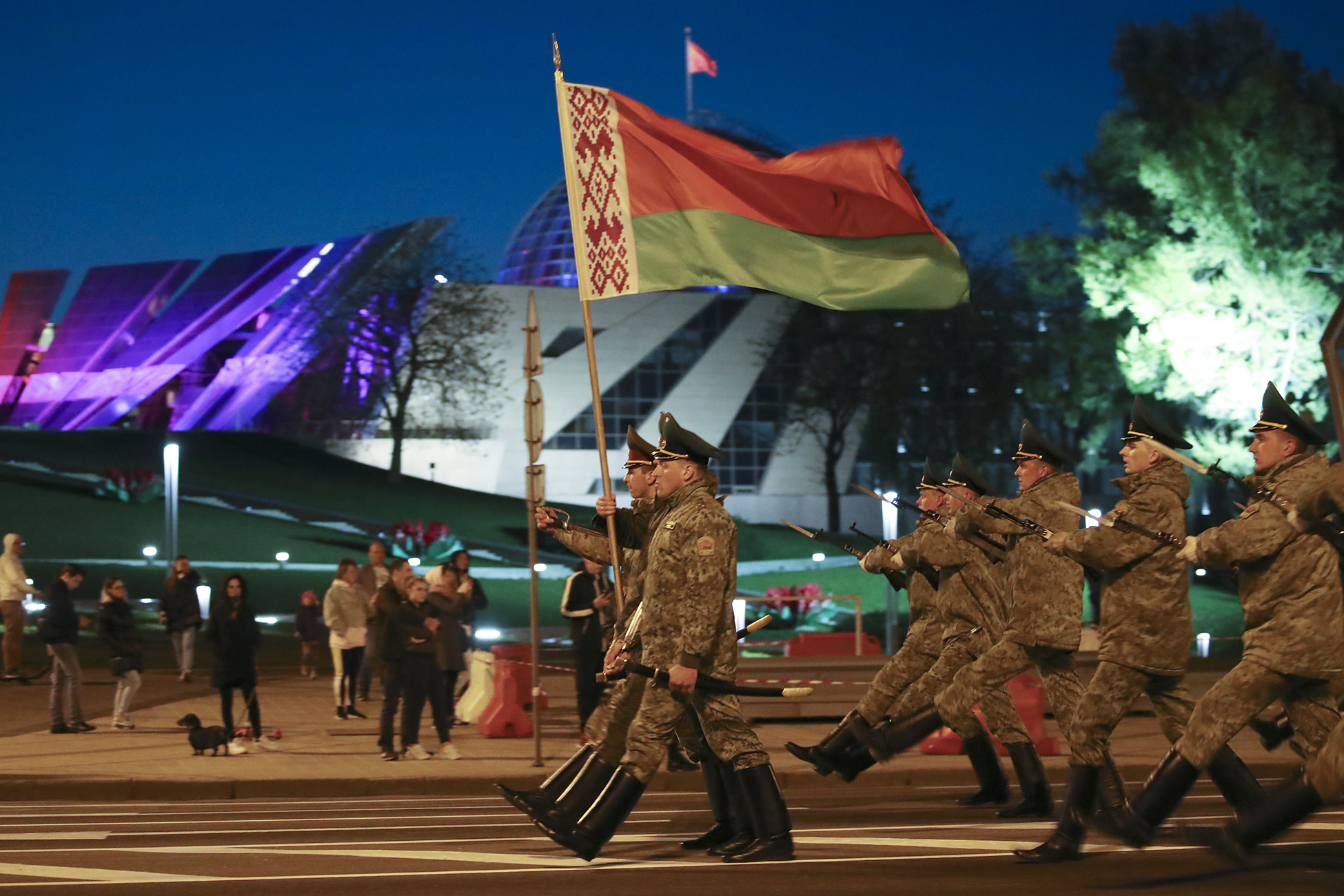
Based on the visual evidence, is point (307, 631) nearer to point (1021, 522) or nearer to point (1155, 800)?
point (1021, 522)

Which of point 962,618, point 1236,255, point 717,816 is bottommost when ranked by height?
point 717,816

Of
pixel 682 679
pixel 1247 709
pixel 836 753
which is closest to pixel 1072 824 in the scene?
pixel 1247 709

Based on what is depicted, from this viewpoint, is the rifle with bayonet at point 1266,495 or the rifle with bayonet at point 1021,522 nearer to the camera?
the rifle with bayonet at point 1266,495

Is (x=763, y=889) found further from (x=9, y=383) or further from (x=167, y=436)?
(x=9, y=383)

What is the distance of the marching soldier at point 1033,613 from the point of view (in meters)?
8.48

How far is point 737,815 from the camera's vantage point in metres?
7.12

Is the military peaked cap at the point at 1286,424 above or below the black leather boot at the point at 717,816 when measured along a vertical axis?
above

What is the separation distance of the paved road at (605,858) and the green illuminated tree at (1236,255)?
29847mm

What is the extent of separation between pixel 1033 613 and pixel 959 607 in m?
1.02

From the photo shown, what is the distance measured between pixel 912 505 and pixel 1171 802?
14.3 feet

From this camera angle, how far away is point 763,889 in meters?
6.20

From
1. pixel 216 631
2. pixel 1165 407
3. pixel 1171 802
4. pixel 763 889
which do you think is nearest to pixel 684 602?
pixel 763 889

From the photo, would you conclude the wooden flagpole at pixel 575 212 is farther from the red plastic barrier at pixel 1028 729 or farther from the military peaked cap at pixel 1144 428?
the red plastic barrier at pixel 1028 729

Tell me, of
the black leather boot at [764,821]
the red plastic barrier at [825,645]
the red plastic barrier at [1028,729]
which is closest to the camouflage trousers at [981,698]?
the black leather boot at [764,821]
